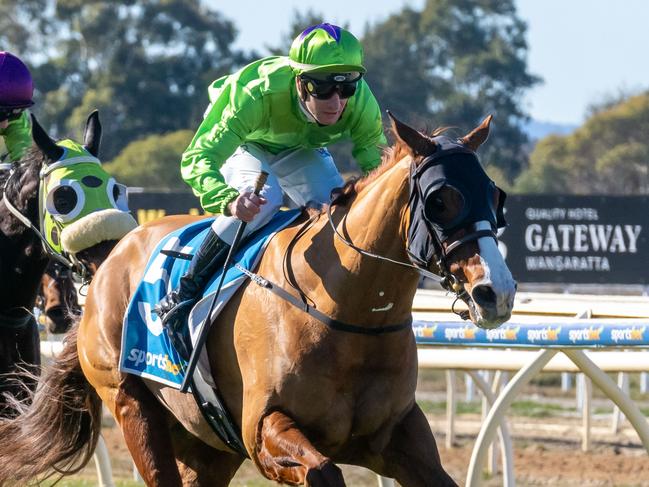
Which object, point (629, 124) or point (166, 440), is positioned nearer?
point (166, 440)

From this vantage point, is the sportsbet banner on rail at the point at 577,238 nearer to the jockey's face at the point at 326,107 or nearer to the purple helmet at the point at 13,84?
the purple helmet at the point at 13,84

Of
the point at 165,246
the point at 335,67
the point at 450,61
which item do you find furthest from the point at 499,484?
the point at 450,61

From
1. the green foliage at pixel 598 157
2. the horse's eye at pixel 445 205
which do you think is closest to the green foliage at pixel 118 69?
the green foliage at pixel 598 157

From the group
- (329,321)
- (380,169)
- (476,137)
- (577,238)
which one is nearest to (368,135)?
(380,169)

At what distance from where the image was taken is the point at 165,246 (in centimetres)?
526

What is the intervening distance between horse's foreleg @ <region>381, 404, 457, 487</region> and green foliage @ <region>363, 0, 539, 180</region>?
46.1m

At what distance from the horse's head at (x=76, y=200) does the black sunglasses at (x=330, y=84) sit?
1323 mm

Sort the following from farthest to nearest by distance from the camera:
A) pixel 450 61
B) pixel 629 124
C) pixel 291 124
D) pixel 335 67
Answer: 1. pixel 450 61
2. pixel 629 124
3. pixel 291 124
4. pixel 335 67

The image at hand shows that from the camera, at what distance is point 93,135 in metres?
6.29

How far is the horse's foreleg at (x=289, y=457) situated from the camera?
13.5 ft

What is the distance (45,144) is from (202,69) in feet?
161

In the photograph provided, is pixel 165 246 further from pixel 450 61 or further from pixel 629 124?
pixel 450 61

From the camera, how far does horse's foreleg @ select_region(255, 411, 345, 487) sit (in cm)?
412

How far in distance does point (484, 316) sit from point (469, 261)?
174 millimetres
